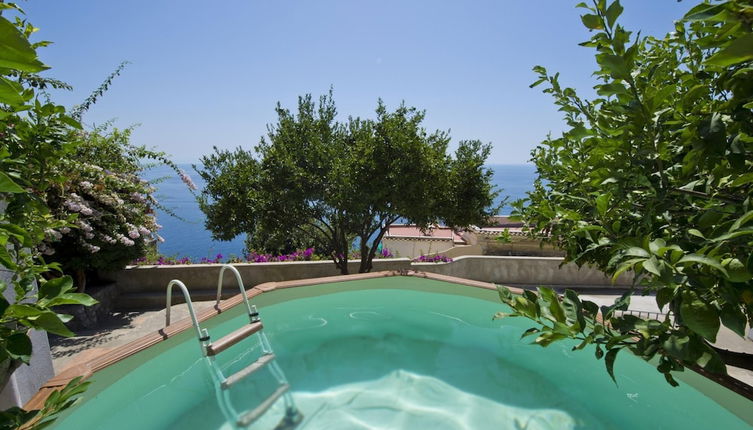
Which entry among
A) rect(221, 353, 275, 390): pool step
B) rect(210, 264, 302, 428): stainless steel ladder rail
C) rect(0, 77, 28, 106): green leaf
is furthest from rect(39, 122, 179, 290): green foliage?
rect(0, 77, 28, 106): green leaf

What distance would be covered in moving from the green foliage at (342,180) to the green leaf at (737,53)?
26.7 ft

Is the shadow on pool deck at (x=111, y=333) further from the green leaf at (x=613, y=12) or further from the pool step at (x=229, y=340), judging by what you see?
the green leaf at (x=613, y=12)

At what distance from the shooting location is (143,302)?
978 cm

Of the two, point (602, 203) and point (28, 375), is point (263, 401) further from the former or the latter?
point (602, 203)

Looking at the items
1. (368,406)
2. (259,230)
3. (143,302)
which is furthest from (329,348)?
(143,302)

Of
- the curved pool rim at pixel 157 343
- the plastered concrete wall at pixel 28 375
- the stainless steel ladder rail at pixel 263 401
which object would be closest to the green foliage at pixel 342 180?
the curved pool rim at pixel 157 343

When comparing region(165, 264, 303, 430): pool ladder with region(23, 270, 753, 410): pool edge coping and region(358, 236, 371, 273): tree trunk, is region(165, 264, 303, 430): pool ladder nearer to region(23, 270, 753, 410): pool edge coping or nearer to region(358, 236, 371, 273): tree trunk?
region(23, 270, 753, 410): pool edge coping

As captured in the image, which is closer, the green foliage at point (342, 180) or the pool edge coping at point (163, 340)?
the pool edge coping at point (163, 340)

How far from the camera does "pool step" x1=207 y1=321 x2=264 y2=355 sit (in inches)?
195

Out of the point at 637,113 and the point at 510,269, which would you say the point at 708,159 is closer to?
the point at 637,113

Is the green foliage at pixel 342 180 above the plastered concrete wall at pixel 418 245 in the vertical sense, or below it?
above

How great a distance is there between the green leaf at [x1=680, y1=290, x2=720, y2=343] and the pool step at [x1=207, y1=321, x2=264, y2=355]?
5.20m

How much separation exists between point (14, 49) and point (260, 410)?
222 inches

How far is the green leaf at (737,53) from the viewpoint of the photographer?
738 mm
